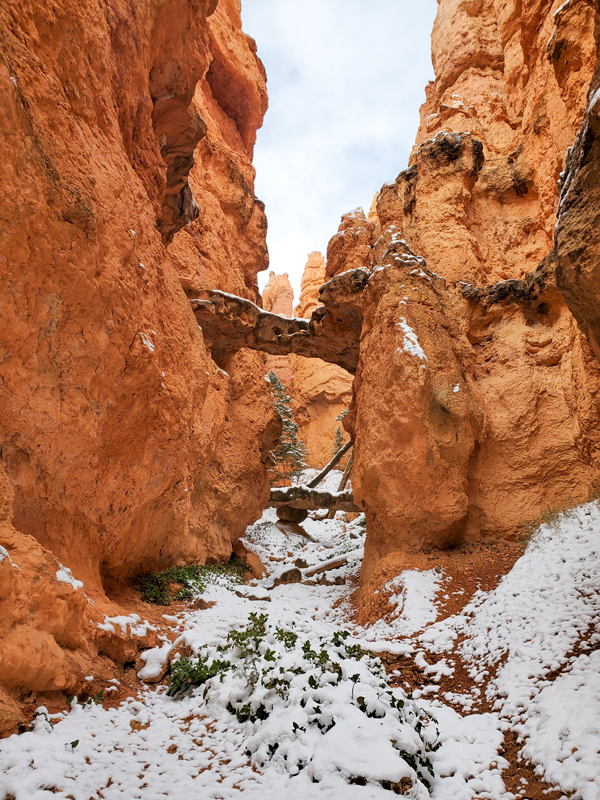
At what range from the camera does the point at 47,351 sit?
16.6 ft

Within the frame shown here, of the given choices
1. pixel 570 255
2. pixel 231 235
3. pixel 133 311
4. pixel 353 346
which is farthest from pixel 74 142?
pixel 231 235

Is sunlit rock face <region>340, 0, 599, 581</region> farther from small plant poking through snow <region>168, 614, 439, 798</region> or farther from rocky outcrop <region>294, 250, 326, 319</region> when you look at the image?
rocky outcrop <region>294, 250, 326, 319</region>

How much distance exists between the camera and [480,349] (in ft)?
36.7

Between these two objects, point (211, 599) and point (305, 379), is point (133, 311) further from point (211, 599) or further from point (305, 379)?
point (305, 379)

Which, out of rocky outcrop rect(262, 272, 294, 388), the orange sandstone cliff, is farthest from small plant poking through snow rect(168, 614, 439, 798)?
rocky outcrop rect(262, 272, 294, 388)

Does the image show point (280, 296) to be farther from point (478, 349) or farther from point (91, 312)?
point (91, 312)

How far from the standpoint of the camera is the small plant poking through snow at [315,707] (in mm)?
3209

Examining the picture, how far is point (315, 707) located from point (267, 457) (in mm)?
11995

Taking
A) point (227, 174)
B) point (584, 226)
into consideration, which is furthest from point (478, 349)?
point (227, 174)

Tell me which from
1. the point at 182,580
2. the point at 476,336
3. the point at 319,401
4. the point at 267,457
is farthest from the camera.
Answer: the point at 319,401

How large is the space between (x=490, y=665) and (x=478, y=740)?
1.43 m

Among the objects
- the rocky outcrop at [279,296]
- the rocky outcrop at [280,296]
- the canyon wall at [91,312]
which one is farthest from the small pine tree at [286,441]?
the rocky outcrop at [280,296]

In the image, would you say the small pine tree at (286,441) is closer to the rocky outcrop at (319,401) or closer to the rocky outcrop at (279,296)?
the rocky outcrop at (319,401)

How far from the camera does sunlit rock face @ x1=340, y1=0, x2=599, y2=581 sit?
9.09 metres
